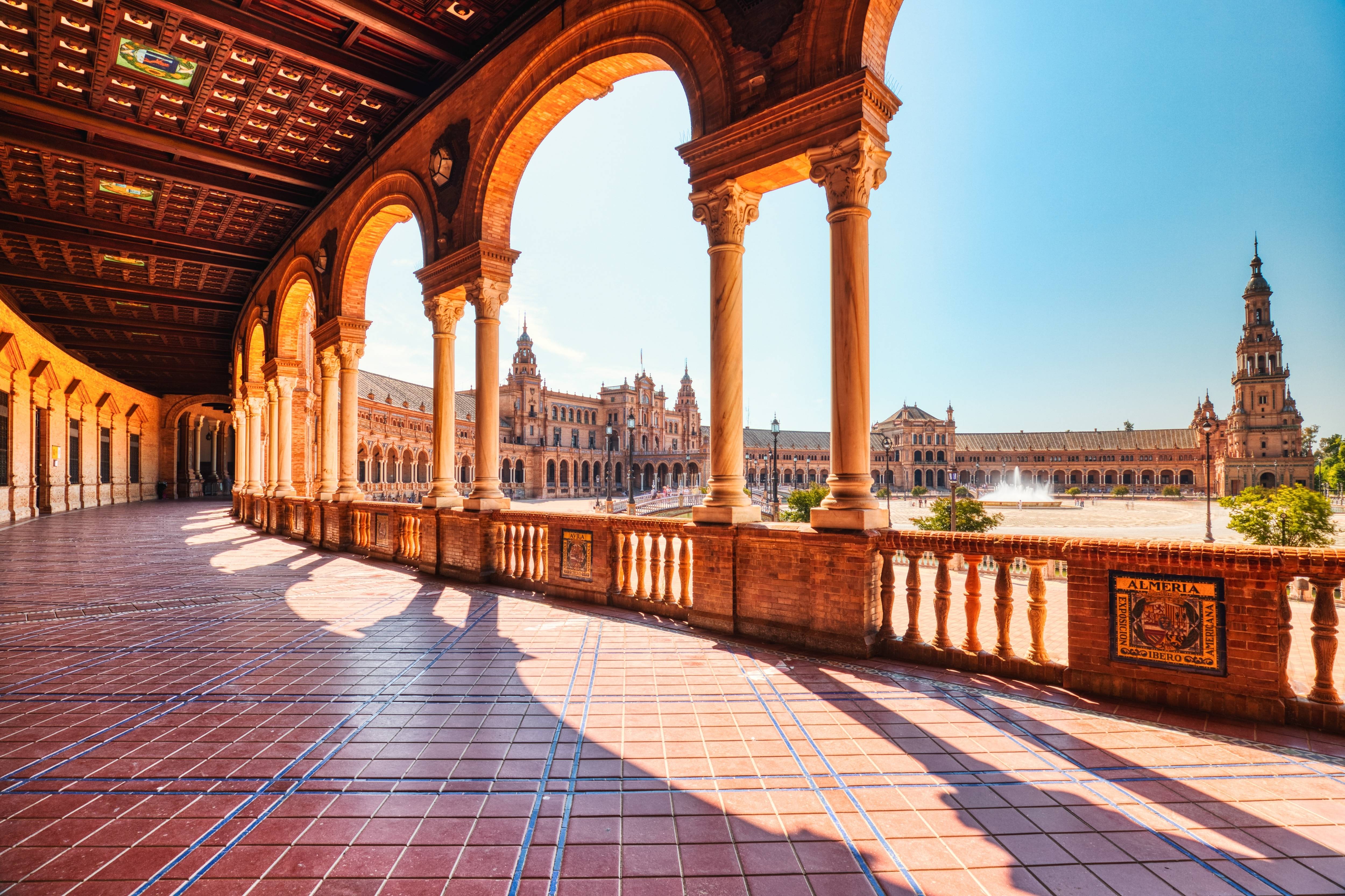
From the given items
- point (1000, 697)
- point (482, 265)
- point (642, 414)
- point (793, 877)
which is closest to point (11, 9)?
point (482, 265)

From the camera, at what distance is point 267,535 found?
54.3 feet

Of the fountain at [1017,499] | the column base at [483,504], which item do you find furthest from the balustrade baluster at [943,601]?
the fountain at [1017,499]

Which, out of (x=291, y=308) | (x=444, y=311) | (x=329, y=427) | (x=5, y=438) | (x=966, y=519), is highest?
(x=291, y=308)

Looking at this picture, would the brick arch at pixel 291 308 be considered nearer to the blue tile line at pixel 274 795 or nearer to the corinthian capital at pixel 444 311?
the corinthian capital at pixel 444 311

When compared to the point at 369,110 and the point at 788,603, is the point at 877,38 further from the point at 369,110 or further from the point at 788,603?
the point at 369,110

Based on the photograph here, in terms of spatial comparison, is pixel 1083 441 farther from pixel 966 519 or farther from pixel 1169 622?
pixel 1169 622

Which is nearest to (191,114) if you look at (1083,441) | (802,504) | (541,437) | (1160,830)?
(1160,830)

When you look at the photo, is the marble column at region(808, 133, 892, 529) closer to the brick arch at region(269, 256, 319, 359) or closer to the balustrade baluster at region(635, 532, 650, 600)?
the balustrade baluster at region(635, 532, 650, 600)

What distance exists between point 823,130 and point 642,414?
96.9m

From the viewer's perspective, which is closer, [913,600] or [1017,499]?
[913,600]

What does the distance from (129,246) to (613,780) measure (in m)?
19.2

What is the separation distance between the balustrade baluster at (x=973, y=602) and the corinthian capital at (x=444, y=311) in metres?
8.27

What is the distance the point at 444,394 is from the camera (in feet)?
33.4

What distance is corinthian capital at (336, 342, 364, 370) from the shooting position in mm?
12789
